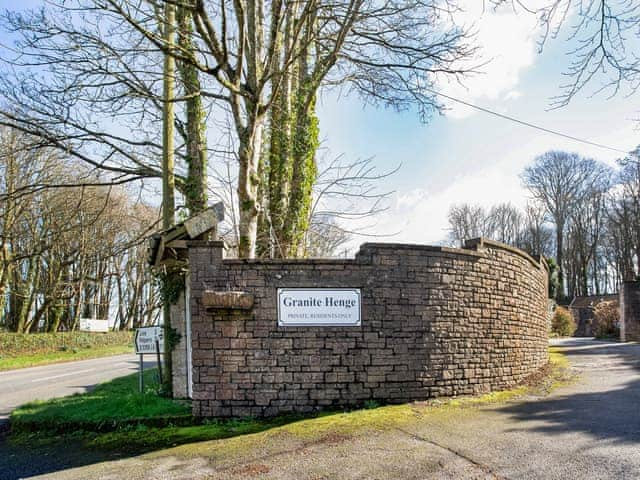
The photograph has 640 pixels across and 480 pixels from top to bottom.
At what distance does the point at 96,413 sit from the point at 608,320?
94.5 feet

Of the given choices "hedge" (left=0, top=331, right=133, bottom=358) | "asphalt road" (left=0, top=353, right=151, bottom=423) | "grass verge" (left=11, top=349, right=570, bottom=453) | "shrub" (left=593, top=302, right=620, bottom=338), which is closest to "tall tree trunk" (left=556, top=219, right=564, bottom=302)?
"shrub" (left=593, top=302, right=620, bottom=338)

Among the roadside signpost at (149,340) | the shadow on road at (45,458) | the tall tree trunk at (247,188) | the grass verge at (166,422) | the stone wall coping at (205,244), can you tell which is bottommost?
the shadow on road at (45,458)

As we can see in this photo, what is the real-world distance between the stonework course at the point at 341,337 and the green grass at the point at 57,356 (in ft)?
58.6

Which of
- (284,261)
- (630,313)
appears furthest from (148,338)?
(630,313)

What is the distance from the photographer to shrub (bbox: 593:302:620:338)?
89.8 feet

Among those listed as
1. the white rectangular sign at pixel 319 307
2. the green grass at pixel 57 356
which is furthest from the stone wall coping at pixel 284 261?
the green grass at pixel 57 356

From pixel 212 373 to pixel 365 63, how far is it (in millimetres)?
7816

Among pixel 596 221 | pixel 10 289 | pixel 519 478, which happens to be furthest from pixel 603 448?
pixel 596 221

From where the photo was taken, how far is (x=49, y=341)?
1002 inches

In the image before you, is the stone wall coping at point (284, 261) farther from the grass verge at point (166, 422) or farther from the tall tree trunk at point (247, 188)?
the grass verge at point (166, 422)

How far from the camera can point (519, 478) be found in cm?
445

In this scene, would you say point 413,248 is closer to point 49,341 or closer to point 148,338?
point 148,338

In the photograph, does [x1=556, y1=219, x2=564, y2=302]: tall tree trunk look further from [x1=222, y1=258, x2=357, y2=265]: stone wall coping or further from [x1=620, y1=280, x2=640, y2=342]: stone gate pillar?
[x1=222, y1=258, x2=357, y2=265]: stone wall coping

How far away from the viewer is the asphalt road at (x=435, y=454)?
4715 millimetres
